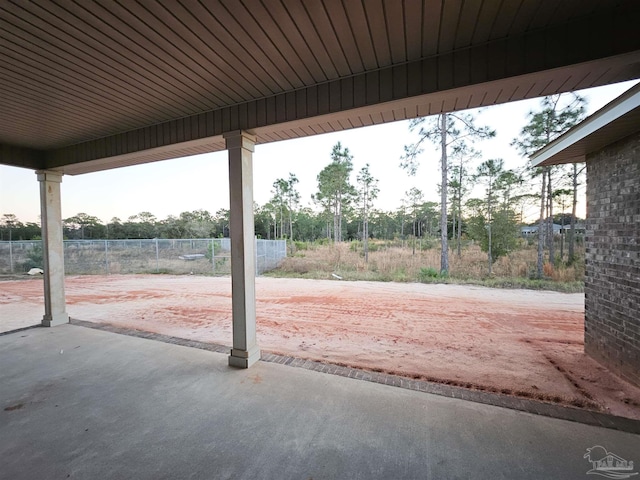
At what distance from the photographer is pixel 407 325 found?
468 cm

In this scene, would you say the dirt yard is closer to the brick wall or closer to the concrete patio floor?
the brick wall

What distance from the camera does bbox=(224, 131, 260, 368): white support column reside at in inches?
114

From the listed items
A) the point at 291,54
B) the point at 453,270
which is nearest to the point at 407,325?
the point at 291,54

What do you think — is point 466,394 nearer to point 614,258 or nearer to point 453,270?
point 614,258

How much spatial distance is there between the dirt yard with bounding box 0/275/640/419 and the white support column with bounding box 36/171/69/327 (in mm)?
712

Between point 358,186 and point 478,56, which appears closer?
point 478,56

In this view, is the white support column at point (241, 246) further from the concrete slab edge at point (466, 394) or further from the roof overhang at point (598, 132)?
the roof overhang at point (598, 132)

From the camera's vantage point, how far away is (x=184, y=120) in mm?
3098

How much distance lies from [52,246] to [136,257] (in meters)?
9.80

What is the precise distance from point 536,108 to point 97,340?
1296 centimetres

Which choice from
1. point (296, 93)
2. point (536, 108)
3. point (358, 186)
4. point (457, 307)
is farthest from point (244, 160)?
point (358, 186)

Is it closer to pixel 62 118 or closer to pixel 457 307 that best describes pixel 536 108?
pixel 457 307

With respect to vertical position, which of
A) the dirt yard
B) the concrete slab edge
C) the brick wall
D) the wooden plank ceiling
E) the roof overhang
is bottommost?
the dirt yard

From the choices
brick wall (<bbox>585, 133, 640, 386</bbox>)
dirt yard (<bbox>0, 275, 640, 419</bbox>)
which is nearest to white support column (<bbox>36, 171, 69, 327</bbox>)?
dirt yard (<bbox>0, 275, 640, 419</bbox>)
